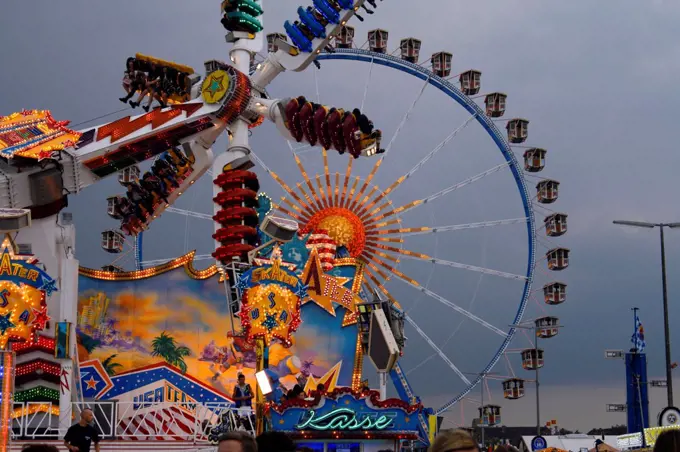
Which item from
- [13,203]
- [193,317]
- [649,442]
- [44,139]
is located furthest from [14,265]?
[649,442]

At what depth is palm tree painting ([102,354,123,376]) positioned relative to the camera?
27172 mm

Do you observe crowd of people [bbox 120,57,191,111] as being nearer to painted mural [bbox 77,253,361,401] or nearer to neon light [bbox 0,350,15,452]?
painted mural [bbox 77,253,361,401]

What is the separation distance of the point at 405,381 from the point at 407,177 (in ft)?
22.4

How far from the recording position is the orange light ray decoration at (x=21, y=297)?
20859 millimetres

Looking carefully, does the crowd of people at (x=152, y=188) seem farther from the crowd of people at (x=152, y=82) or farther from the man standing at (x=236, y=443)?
the man standing at (x=236, y=443)

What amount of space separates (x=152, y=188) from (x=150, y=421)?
5731 millimetres

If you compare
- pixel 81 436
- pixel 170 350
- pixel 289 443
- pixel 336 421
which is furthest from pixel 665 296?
pixel 289 443

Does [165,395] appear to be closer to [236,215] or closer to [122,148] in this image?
[236,215]

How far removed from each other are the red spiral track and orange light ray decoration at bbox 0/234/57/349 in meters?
3.62

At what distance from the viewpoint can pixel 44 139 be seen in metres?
23.1

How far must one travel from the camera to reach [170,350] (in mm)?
27766

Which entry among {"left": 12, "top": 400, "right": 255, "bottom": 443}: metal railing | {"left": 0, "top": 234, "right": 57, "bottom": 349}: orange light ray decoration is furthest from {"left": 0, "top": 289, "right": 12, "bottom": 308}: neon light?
{"left": 12, "top": 400, "right": 255, "bottom": 443}: metal railing

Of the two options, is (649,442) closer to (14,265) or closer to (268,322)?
(268,322)

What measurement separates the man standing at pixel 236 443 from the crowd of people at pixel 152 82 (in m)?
19.2
